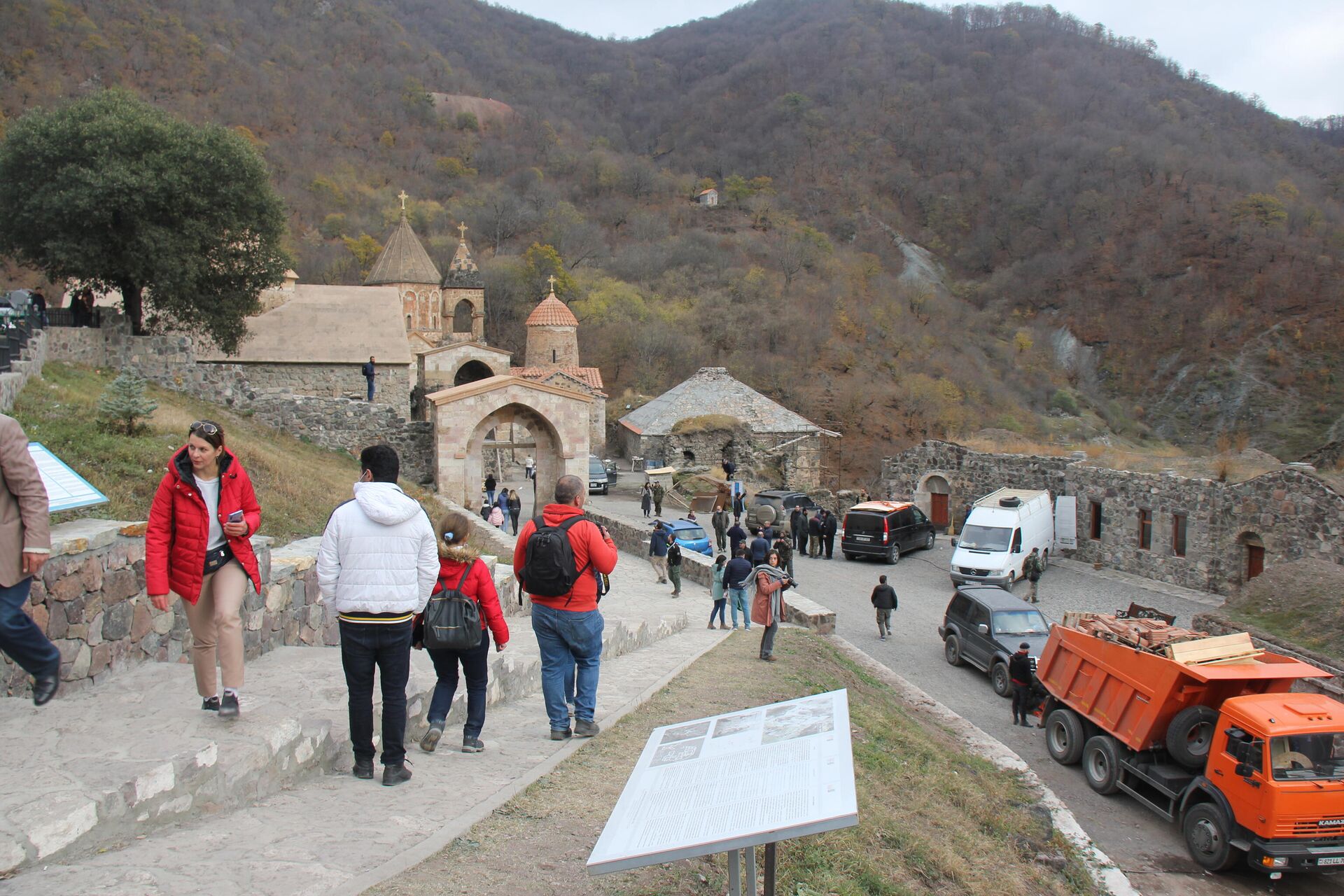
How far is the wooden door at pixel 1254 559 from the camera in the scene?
60.9ft

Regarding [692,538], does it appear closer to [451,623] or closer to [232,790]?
[451,623]

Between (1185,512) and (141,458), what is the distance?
19.6 meters

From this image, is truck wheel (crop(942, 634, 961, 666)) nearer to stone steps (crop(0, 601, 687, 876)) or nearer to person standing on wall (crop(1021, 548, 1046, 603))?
person standing on wall (crop(1021, 548, 1046, 603))

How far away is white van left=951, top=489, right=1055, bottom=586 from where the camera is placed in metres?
19.6

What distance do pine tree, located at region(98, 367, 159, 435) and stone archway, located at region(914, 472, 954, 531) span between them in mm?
22139

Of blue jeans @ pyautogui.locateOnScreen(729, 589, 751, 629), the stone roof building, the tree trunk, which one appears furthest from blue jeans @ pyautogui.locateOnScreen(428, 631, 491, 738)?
the stone roof building

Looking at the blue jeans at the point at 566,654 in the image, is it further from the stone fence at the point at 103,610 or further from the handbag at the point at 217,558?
the stone fence at the point at 103,610

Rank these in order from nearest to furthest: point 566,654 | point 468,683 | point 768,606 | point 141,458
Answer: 1. point 468,683
2. point 566,654
3. point 768,606
4. point 141,458

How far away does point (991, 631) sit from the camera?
1329cm

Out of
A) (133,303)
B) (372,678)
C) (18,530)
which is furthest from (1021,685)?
(133,303)

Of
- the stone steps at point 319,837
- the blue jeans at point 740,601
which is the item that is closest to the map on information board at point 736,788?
the stone steps at point 319,837

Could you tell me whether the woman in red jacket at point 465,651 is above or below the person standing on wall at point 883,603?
above

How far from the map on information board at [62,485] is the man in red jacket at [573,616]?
7.75ft

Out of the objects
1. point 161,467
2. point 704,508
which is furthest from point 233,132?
point 704,508
